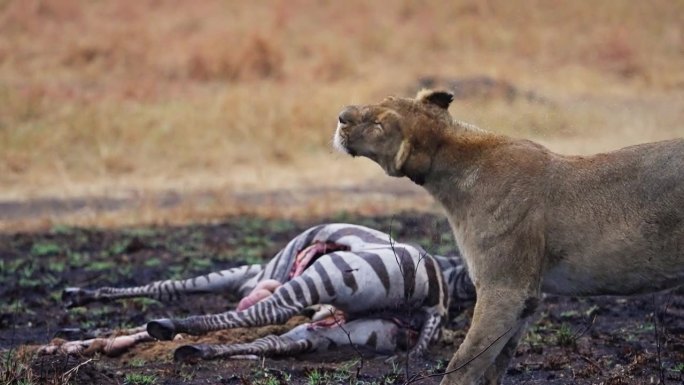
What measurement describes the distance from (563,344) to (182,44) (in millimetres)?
15378

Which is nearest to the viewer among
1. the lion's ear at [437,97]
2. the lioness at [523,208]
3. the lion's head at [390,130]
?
the lioness at [523,208]

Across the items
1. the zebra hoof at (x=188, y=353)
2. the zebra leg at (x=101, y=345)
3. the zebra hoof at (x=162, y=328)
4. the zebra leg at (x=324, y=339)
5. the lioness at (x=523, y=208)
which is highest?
the lioness at (x=523, y=208)

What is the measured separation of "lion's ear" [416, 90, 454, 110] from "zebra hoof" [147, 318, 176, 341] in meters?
2.23

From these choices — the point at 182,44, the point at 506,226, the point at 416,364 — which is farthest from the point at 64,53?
the point at 506,226

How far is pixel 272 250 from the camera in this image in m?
10.5

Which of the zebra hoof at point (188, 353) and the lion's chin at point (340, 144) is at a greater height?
the lion's chin at point (340, 144)

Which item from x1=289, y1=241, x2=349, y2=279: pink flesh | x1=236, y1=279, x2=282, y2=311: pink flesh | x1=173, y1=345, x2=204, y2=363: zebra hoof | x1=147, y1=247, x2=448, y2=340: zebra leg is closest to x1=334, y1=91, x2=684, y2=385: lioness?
x1=147, y1=247, x2=448, y2=340: zebra leg

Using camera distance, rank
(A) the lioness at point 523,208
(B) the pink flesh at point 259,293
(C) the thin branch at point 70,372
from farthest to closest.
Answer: (B) the pink flesh at point 259,293 < (C) the thin branch at point 70,372 < (A) the lioness at point 523,208

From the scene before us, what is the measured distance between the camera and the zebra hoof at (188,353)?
6773mm

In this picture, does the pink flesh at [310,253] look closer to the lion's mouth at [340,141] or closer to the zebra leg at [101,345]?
the zebra leg at [101,345]

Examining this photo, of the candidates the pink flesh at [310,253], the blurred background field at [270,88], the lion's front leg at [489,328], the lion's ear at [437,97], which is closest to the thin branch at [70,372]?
the lion's front leg at [489,328]

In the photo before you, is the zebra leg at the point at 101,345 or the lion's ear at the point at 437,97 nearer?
the lion's ear at the point at 437,97

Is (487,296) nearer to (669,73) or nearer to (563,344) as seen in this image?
(563,344)

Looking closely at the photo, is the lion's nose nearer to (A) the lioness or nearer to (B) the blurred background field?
(A) the lioness
